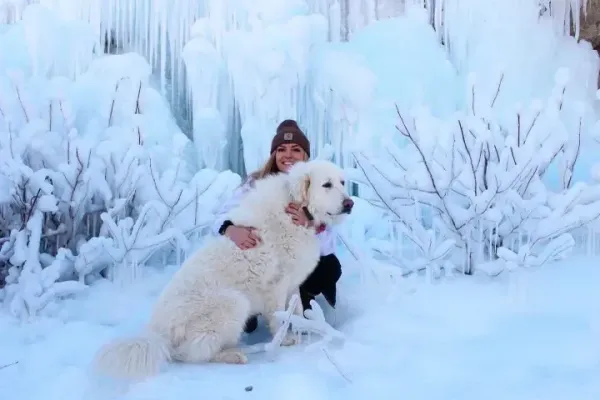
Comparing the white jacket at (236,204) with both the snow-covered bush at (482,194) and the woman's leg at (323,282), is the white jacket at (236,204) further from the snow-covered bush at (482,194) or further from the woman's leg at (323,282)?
the snow-covered bush at (482,194)

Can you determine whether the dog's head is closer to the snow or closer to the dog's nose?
the dog's nose

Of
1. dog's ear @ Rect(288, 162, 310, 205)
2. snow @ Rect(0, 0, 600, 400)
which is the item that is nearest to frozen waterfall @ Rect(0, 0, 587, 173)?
snow @ Rect(0, 0, 600, 400)

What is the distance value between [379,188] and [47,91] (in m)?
2.62

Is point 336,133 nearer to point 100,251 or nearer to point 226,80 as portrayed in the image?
point 226,80

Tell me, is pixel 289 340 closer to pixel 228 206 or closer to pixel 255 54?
pixel 228 206

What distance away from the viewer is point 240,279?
2.60 meters

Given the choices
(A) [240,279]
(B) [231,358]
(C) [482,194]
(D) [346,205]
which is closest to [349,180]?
(C) [482,194]

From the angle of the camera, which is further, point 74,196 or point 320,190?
point 74,196

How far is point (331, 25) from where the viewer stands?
6.14m

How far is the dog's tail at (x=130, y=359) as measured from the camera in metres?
2.09

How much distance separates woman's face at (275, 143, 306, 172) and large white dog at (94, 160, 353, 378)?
1.25 ft

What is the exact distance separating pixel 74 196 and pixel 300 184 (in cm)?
187

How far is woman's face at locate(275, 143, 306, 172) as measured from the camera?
3.24 metres

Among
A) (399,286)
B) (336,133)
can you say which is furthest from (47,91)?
(399,286)
